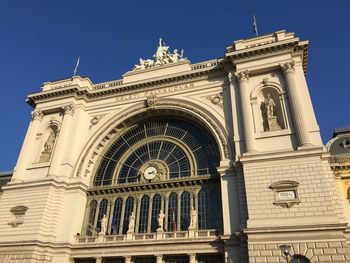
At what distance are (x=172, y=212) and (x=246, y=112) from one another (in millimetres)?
11858

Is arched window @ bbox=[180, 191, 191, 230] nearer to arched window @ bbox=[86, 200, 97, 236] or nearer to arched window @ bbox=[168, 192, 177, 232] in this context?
arched window @ bbox=[168, 192, 177, 232]

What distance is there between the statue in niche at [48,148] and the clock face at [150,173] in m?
11.5

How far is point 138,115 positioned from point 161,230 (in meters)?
14.1

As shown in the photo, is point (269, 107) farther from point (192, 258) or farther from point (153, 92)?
point (192, 258)


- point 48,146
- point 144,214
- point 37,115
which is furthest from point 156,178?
point 37,115

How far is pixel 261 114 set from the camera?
28766 millimetres

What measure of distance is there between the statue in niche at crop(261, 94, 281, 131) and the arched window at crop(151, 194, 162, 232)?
1250 centimetres

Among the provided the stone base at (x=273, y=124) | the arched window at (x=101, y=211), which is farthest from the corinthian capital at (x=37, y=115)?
the stone base at (x=273, y=124)

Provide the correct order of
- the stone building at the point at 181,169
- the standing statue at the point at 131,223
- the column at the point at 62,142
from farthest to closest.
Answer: the column at the point at 62,142
the standing statue at the point at 131,223
the stone building at the point at 181,169

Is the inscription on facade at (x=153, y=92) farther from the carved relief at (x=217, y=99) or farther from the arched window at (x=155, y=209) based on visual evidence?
the arched window at (x=155, y=209)

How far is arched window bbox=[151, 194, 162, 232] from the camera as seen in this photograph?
2897 centimetres

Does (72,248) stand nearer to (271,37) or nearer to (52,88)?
(52,88)

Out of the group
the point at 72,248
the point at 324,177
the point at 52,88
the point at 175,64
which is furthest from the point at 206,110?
the point at 52,88

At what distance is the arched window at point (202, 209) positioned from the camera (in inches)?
1083
